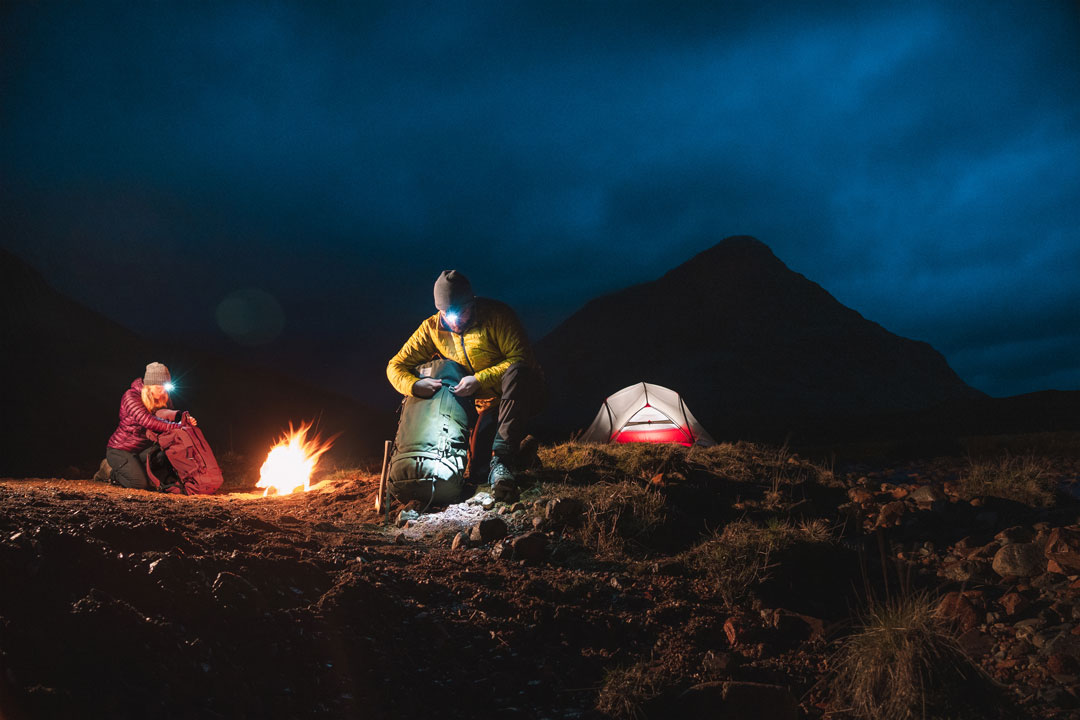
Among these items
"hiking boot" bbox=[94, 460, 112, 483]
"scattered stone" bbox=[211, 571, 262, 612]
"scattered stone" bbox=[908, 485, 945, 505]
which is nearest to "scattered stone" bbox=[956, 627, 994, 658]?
"scattered stone" bbox=[908, 485, 945, 505]

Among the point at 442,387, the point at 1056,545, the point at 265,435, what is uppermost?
the point at 265,435

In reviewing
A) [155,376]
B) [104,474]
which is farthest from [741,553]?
[104,474]

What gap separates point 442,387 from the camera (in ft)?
18.0

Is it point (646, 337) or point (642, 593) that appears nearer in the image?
point (642, 593)

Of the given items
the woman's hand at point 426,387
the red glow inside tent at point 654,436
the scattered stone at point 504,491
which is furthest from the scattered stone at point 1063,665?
the red glow inside tent at point 654,436

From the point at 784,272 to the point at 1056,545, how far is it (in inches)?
2645

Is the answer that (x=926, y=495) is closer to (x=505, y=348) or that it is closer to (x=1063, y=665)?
(x=1063, y=665)

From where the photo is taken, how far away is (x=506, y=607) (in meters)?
3.08

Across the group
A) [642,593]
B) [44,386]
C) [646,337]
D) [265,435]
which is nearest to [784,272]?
[646,337]

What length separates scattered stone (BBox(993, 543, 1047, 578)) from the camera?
3480 millimetres

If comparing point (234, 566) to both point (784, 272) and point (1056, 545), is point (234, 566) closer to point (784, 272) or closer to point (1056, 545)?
point (1056, 545)

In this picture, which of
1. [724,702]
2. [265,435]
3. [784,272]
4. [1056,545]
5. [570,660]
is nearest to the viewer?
[724,702]

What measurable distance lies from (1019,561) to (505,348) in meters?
4.07

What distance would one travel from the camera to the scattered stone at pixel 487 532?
13.9 feet
